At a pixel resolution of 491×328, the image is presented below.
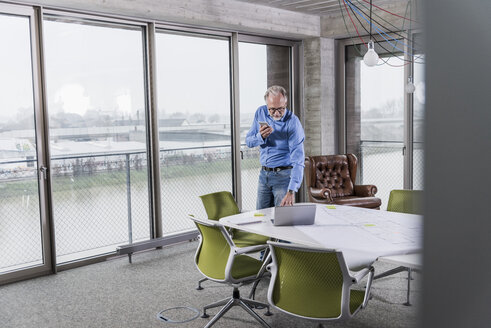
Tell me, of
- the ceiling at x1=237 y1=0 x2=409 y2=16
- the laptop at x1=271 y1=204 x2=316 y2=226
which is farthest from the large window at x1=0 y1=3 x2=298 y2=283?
the laptop at x1=271 y1=204 x2=316 y2=226

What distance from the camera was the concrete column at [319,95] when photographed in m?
7.09

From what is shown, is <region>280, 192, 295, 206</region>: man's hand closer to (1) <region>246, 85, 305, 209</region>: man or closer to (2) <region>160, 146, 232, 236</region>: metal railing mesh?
(1) <region>246, 85, 305, 209</region>: man

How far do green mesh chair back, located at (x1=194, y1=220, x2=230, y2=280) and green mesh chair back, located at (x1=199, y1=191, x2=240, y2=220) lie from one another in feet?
2.81

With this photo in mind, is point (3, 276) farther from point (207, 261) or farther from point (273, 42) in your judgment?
point (273, 42)

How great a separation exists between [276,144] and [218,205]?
777 millimetres

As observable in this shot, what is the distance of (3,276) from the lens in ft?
15.0

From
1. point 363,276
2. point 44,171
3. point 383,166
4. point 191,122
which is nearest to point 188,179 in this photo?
point 191,122

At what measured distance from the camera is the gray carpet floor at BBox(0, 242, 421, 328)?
3.57m

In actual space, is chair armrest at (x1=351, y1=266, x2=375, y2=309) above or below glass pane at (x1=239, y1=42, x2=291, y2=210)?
below

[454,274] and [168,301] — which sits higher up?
[454,274]

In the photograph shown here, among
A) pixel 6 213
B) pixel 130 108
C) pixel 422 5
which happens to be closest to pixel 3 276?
pixel 6 213

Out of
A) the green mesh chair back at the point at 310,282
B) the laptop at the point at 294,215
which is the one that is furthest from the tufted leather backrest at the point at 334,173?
the green mesh chair back at the point at 310,282

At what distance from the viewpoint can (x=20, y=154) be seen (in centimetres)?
470

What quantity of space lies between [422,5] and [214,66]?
19.6ft
